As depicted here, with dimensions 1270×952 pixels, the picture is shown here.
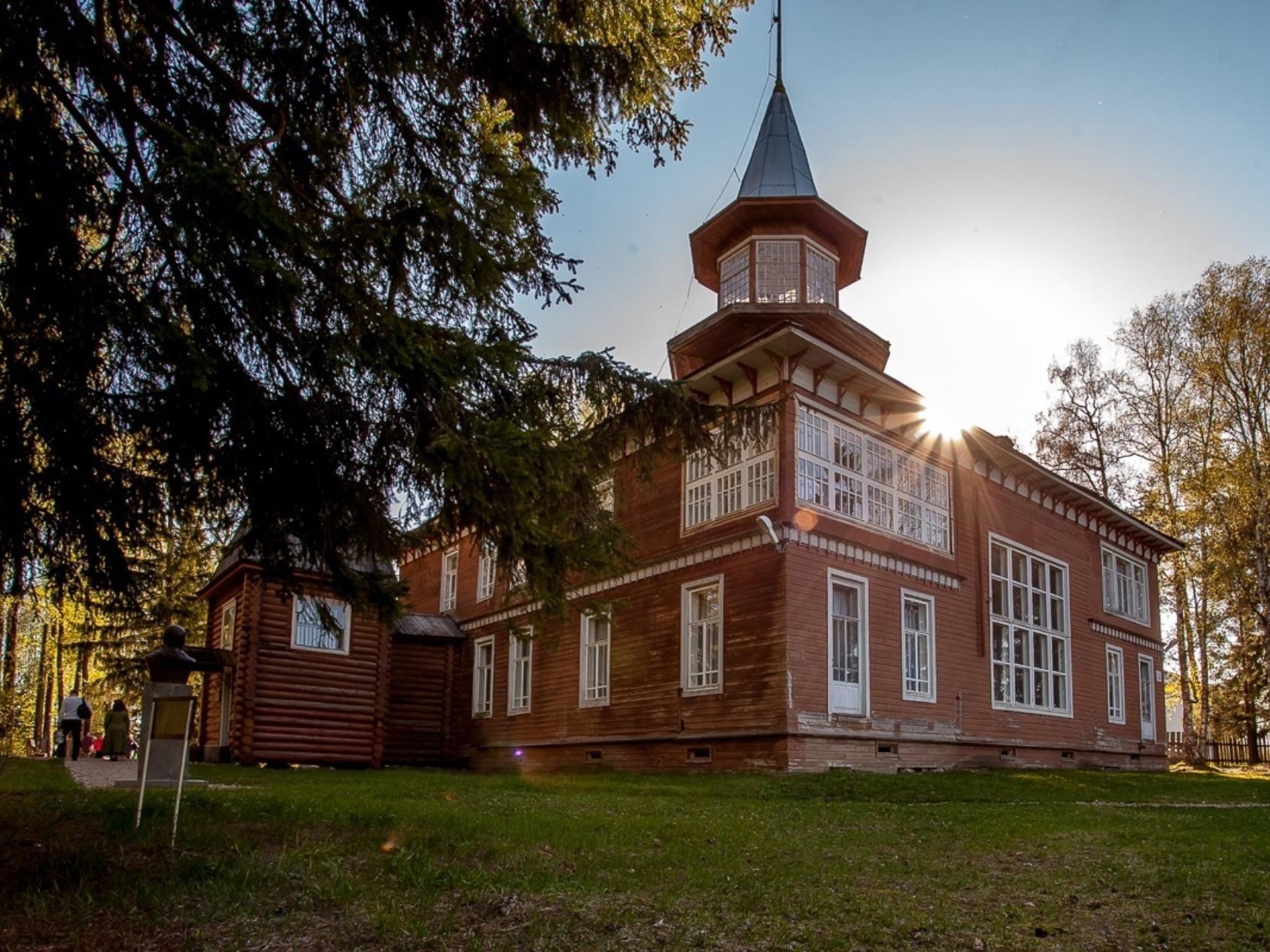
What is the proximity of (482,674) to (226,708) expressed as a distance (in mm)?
5897

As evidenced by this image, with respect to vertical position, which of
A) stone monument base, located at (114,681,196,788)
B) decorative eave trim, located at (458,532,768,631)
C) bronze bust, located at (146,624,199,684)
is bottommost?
stone monument base, located at (114,681,196,788)

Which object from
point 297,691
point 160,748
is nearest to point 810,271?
point 297,691

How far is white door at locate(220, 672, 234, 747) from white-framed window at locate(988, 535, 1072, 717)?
1603cm

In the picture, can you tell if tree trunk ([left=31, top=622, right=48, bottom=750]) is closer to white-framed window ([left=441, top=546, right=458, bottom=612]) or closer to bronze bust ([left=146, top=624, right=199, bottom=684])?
white-framed window ([left=441, top=546, right=458, bottom=612])

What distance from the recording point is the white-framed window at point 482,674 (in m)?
24.9

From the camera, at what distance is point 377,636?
2258 centimetres

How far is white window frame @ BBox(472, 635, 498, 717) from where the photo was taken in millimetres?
24703

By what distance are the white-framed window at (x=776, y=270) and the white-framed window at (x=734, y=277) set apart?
242 mm

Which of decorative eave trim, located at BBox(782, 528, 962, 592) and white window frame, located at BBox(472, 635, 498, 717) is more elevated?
decorative eave trim, located at BBox(782, 528, 962, 592)

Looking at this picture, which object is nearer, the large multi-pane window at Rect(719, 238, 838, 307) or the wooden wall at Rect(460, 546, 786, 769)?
the wooden wall at Rect(460, 546, 786, 769)

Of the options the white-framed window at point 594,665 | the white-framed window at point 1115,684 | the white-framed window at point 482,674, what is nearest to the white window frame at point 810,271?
the white-framed window at point 594,665

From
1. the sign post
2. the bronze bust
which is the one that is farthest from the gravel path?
the sign post

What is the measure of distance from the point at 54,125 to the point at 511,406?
3493 millimetres

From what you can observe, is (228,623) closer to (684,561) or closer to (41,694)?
(684,561)
